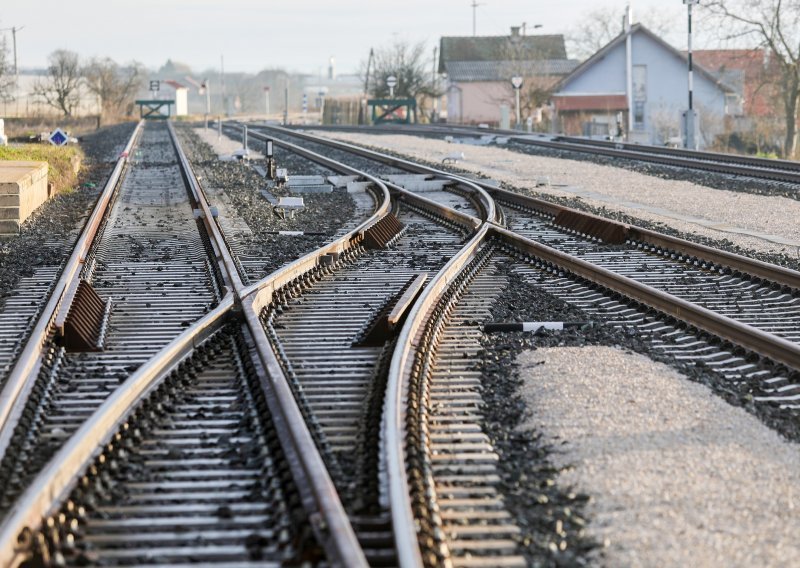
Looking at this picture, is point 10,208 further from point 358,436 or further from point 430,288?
point 358,436

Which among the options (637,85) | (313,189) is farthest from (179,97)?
(313,189)

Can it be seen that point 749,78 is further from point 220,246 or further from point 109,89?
point 220,246

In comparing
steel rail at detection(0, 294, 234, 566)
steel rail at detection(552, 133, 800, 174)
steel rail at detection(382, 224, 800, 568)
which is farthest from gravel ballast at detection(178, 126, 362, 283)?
steel rail at detection(552, 133, 800, 174)

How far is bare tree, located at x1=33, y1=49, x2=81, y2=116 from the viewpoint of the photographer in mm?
92875

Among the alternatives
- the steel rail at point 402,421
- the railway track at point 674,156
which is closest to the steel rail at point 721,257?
the steel rail at point 402,421

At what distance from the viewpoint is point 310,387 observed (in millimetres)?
7145

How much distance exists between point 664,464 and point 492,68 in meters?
82.8

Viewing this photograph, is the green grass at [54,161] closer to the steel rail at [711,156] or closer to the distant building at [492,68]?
the steel rail at [711,156]

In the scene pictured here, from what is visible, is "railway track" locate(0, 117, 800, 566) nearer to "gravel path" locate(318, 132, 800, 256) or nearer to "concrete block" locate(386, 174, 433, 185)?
"gravel path" locate(318, 132, 800, 256)

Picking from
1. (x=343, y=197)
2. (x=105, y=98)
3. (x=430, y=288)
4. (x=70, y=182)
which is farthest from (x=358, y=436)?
(x=105, y=98)

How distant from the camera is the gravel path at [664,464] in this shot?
15.3ft

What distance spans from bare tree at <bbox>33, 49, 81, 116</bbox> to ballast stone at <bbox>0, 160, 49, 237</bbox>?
244ft

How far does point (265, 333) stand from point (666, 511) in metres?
3.84

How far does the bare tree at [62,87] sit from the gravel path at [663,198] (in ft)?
206
